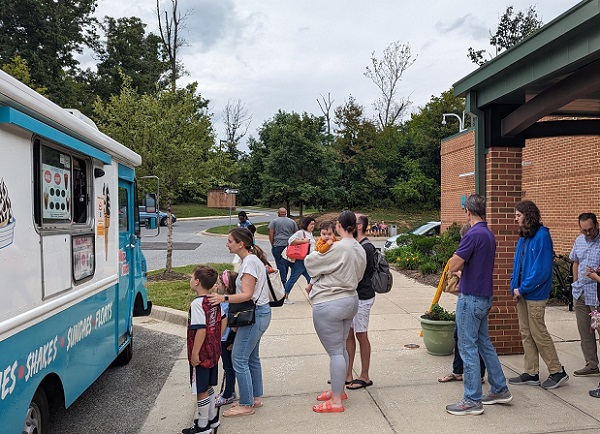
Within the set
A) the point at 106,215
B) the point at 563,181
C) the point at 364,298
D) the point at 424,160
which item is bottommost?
the point at 364,298

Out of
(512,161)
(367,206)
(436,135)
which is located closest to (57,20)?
(367,206)

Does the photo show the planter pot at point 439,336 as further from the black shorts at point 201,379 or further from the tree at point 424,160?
the tree at point 424,160

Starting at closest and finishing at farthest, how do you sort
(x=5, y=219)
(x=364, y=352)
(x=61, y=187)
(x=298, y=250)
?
(x=5, y=219)
(x=61, y=187)
(x=364, y=352)
(x=298, y=250)

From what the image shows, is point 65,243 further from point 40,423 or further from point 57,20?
point 57,20

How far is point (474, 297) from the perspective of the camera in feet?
14.3

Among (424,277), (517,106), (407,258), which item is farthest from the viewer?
(407,258)

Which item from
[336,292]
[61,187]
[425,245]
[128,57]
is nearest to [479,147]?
[336,292]

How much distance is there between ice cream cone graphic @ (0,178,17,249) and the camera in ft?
9.10

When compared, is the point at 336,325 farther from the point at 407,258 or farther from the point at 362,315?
the point at 407,258

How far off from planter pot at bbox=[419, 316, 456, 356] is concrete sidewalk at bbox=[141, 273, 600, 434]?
0.13 m

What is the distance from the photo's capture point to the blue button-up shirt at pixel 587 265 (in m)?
5.10

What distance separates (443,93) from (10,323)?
38.6 m

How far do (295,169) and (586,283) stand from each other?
82.2 feet

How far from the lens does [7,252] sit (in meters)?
2.81
